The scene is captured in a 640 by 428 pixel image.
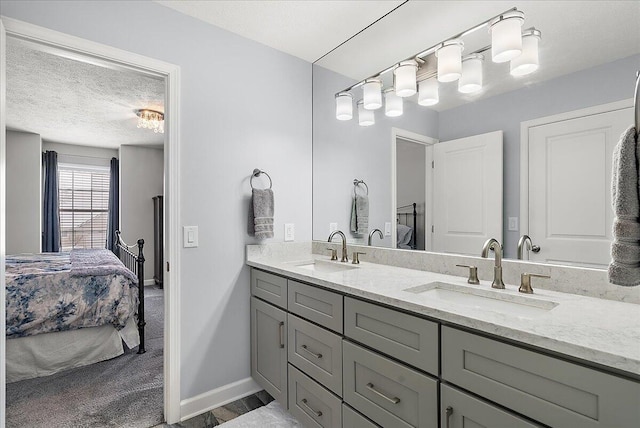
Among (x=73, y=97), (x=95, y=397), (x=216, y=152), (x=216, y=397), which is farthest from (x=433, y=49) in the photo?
(x=73, y=97)

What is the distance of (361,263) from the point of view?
212 centimetres

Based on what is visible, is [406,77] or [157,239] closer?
[406,77]

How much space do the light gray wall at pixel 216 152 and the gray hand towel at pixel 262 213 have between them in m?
0.09

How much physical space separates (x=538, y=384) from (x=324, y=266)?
149 cm

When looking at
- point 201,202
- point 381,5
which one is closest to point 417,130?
point 381,5

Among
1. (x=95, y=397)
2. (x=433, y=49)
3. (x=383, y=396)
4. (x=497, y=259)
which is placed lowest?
(x=95, y=397)

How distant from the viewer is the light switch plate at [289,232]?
7.68 ft

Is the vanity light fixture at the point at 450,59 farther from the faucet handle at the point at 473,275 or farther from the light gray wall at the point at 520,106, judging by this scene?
the faucet handle at the point at 473,275

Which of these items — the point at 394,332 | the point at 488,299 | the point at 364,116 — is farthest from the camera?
the point at 364,116

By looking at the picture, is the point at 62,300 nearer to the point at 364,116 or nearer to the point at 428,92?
the point at 364,116

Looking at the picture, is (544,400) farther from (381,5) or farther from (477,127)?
(381,5)

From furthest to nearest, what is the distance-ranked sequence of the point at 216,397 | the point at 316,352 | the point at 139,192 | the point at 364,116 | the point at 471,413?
the point at 139,192 → the point at 364,116 → the point at 216,397 → the point at 316,352 → the point at 471,413

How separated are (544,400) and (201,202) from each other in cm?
179

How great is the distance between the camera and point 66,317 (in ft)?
8.13
